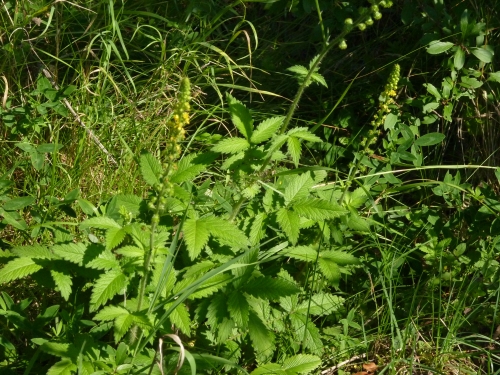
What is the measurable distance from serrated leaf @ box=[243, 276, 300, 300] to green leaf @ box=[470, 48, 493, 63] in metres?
1.59

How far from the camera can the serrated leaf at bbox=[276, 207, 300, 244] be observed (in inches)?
97.3

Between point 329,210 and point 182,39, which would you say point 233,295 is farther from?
point 182,39

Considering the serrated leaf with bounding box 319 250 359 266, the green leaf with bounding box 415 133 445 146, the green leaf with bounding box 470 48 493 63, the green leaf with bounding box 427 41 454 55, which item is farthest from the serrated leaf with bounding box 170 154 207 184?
the green leaf with bounding box 470 48 493 63

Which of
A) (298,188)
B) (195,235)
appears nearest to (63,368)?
(195,235)

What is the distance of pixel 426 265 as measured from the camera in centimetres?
325

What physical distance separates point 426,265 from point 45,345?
5.51 feet

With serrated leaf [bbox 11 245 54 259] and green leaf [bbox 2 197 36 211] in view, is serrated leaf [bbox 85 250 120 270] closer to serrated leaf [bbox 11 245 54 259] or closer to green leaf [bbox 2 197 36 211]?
serrated leaf [bbox 11 245 54 259]

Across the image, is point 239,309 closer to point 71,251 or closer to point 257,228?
point 257,228

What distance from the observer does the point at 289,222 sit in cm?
251

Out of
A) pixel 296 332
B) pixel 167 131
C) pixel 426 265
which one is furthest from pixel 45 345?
pixel 426 265

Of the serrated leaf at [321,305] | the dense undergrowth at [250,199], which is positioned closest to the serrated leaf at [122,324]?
the dense undergrowth at [250,199]

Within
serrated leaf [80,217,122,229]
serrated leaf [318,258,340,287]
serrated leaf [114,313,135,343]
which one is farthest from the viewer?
serrated leaf [318,258,340,287]

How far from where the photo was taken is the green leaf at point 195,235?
2250 mm

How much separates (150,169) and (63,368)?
67 centimetres
